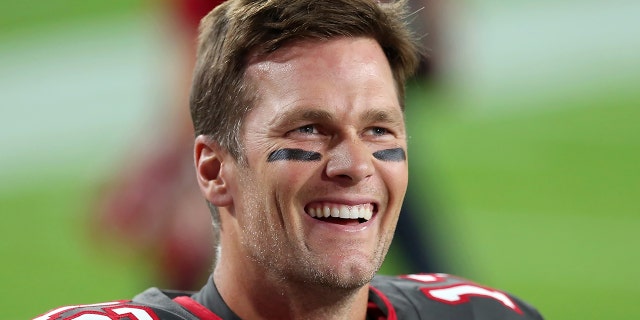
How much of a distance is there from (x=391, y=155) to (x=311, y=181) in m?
0.21

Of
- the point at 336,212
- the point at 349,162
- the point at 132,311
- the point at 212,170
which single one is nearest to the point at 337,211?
the point at 336,212


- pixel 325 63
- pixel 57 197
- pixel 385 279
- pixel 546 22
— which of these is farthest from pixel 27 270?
pixel 546 22

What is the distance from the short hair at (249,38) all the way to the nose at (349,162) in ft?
0.73

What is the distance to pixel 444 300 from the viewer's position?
2867 mm

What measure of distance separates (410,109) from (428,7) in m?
1.28

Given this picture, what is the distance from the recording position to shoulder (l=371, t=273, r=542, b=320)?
2797 millimetres

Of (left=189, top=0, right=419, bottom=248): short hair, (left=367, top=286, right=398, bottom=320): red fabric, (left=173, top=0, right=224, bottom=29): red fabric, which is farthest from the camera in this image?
(left=173, top=0, right=224, bottom=29): red fabric

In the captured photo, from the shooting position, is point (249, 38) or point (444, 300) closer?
point (249, 38)

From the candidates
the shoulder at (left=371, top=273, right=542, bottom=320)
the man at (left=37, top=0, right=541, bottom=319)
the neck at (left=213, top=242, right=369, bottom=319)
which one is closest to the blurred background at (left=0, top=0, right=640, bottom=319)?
the shoulder at (left=371, top=273, right=542, bottom=320)

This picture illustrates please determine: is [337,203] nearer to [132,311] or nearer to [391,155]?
[391,155]

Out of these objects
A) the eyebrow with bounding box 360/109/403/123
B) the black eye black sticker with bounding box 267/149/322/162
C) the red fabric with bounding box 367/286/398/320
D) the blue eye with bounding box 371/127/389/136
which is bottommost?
the red fabric with bounding box 367/286/398/320

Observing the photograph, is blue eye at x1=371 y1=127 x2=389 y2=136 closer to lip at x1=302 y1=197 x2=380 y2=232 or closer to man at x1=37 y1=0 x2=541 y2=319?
man at x1=37 y1=0 x2=541 y2=319

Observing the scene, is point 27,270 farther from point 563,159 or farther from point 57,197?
point 563,159

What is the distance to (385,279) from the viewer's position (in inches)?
118
